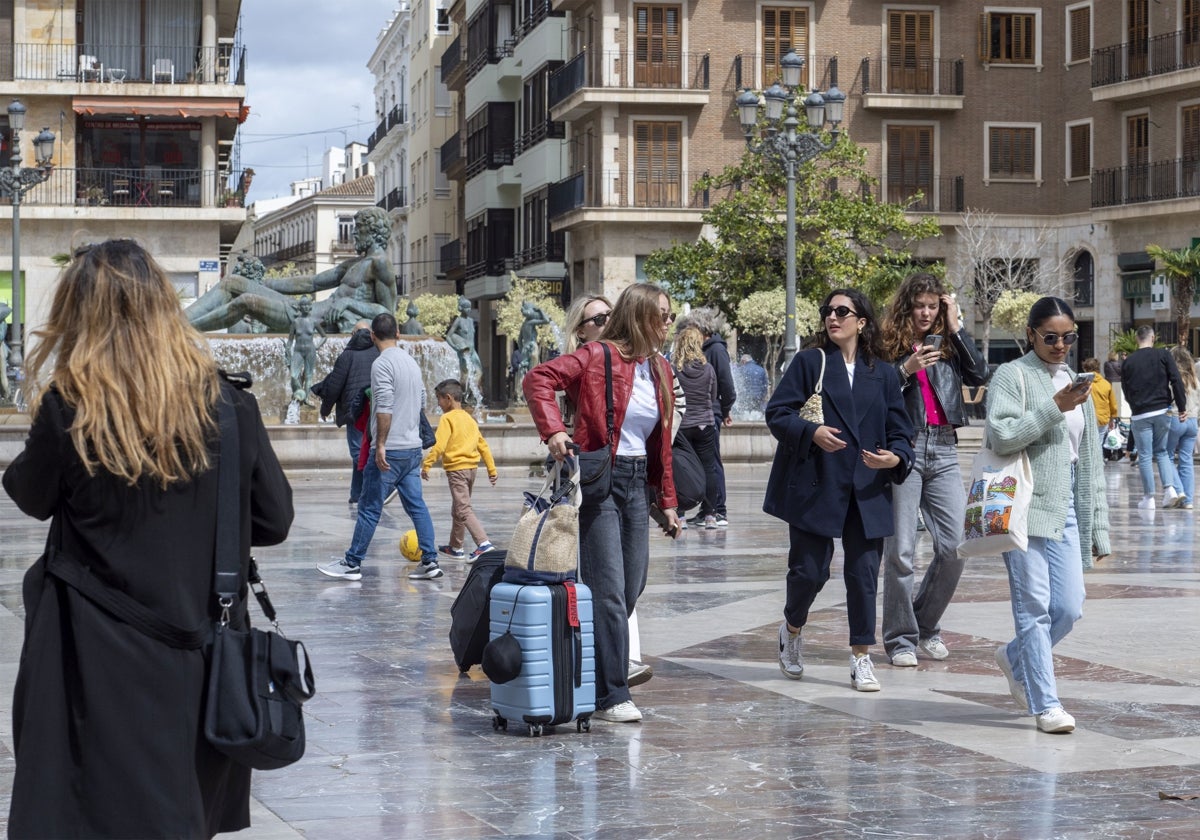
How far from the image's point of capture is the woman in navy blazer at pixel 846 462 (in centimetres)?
822

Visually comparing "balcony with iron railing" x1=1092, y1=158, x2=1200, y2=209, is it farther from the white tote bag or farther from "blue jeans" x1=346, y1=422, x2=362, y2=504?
the white tote bag

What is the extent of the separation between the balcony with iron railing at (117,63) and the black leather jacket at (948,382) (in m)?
43.3

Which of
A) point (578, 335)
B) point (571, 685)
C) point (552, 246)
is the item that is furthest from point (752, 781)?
point (552, 246)

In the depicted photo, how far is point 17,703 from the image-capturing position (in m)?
4.05

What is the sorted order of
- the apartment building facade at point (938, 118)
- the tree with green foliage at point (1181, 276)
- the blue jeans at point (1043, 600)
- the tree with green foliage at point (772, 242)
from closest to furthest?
the blue jeans at point (1043, 600) < the tree with green foliage at point (1181, 276) < the tree with green foliage at point (772, 242) < the apartment building facade at point (938, 118)

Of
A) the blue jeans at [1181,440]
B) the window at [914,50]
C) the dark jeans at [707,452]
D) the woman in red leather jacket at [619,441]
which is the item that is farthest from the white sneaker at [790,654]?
the window at [914,50]

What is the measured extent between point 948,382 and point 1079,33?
145 feet

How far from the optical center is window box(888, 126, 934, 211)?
50562mm

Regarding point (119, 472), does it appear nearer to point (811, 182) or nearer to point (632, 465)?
point (632, 465)

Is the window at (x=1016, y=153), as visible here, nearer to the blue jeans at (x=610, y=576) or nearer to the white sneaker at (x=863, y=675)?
the white sneaker at (x=863, y=675)

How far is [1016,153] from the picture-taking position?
168ft

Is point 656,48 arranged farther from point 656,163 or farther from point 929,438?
point 929,438

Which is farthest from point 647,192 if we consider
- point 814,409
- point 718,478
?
point 814,409

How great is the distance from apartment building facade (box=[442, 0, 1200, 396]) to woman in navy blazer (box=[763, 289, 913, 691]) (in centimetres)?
3986
